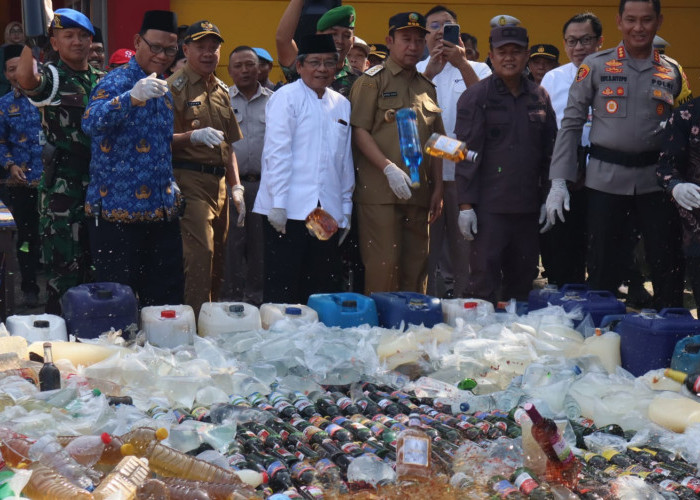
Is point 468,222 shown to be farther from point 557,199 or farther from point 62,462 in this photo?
point 62,462

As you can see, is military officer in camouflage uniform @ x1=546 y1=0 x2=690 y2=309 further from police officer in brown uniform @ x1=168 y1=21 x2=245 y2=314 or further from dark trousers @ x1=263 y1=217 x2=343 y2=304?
police officer in brown uniform @ x1=168 y1=21 x2=245 y2=314

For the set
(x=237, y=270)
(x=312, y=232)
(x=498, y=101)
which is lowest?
(x=237, y=270)

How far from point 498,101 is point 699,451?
10.2 feet

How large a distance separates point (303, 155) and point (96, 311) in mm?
1787

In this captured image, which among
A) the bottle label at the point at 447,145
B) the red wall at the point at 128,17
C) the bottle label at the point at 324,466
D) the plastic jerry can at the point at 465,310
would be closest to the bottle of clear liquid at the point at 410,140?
the bottle label at the point at 447,145

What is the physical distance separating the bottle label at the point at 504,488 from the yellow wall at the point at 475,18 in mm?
7342

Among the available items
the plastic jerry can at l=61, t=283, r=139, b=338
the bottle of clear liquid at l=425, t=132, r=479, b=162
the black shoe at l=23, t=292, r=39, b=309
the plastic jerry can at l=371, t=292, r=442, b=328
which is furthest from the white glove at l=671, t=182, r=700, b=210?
the black shoe at l=23, t=292, r=39, b=309

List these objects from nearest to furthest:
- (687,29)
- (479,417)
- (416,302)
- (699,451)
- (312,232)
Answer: (699,451)
(479,417)
(416,302)
(312,232)
(687,29)

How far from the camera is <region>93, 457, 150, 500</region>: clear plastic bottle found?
10.8 ft

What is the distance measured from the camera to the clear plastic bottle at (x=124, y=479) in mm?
3295

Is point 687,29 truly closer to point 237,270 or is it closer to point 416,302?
point 237,270

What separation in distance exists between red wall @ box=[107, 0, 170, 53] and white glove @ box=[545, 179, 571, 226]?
17.0 ft

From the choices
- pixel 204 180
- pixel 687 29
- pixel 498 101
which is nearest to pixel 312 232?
pixel 204 180

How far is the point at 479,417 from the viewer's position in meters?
4.25
